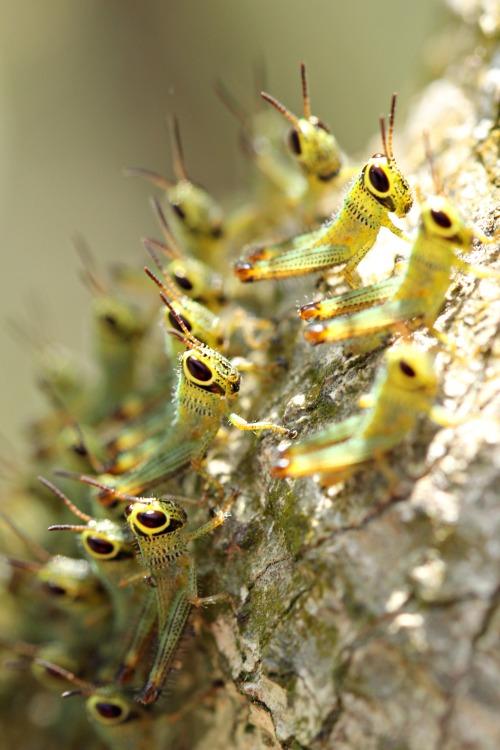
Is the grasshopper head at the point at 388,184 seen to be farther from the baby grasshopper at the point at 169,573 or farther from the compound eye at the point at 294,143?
the baby grasshopper at the point at 169,573

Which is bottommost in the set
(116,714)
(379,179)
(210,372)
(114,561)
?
(116,714)

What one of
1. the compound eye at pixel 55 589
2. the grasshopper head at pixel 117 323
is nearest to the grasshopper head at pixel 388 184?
the grasshopper head at pixel 117 323

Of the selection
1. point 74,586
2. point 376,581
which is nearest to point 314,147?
point 376,581

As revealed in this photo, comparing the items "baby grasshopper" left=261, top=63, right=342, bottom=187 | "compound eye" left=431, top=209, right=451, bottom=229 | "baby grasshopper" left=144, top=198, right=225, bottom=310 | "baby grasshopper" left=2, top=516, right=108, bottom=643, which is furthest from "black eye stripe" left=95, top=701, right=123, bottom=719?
"baby grasshopper" left=261, top=63, right=342, bottom=187

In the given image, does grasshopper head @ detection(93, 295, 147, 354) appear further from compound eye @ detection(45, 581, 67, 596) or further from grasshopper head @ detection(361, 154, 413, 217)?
grasshopper head @ detection(361, 154, 413, 217)

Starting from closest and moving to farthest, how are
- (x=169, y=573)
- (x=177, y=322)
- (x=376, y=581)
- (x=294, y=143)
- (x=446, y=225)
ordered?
(x=376, y=581) → (x=446, y=225) → (x=169, y=573) → (x=177, y=322) → (x=294, y=143)

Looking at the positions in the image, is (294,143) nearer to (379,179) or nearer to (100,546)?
(379,179)

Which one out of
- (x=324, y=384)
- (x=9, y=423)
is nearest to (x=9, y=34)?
(x=9, y=423)

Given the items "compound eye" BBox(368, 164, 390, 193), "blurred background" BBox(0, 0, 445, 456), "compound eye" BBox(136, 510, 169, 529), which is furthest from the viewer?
"blurred background" BBox(0, 0, 445, 456)
